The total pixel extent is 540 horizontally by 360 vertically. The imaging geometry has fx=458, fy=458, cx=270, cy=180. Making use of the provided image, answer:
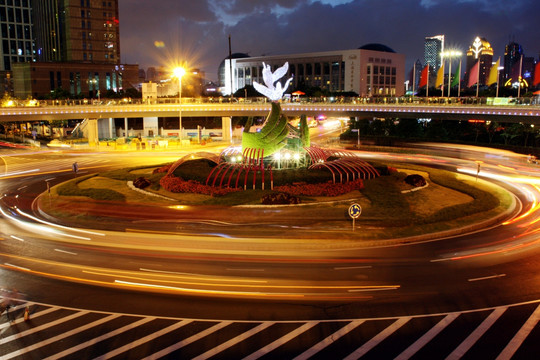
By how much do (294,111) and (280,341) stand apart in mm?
67051

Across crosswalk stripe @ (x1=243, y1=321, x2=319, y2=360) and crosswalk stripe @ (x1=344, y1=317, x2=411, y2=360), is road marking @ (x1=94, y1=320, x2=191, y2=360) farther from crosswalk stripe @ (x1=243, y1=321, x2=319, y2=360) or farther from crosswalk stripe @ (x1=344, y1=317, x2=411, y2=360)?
crosswalk stripe @ (x1=344, y1=317, x2=411, y2=360)

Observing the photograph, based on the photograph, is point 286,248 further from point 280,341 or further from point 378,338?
point 378,338

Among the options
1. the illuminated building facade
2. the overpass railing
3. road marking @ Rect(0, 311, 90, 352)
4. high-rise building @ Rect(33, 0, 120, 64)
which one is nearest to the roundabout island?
road marking @ Rect(0, 311, 90, 352)

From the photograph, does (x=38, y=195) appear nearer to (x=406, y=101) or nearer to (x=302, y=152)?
(x=302, y=152)

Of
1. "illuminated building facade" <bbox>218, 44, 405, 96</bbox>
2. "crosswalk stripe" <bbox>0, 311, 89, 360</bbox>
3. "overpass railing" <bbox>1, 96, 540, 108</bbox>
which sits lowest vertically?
"crosswalk stripe" <bbox>0, 311, 89, 360</bbox>

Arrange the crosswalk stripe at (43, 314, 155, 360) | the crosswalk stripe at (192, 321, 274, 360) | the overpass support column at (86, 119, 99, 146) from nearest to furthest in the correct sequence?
the crosswalk stripe at (192, 321, 274, 360) → the crosswalk stripe at (43, 314, 155, 360) → the overpass support column at (86, 119, 99, 146)

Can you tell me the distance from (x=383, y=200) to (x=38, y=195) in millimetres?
28348

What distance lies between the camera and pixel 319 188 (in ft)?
119

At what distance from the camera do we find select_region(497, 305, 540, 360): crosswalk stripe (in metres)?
14.2

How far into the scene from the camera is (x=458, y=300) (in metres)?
17.9

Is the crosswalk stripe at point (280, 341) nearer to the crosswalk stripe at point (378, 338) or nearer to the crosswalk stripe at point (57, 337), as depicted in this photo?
the crosswalk stripe at point (378, 338)

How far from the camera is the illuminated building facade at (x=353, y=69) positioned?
170m

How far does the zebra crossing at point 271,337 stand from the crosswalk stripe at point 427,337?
1.2 inches

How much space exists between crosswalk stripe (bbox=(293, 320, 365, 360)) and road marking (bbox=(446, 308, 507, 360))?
10.6 ft
